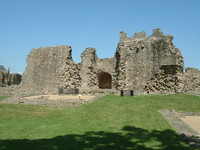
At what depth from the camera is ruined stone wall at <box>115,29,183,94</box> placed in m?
23.0

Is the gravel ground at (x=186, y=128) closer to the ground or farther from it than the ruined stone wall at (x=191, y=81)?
closer to the ground

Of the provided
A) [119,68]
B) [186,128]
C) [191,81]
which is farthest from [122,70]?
[186,128]

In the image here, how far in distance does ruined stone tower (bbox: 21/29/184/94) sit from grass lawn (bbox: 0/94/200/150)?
984 cm

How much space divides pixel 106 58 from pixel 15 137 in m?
21.1

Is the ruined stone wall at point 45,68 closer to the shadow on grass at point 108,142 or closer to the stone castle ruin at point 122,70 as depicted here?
the stone castle ruin at point 122,70

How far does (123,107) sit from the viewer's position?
42.4 feet

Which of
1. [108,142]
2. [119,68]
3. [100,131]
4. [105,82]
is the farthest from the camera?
[105,82]

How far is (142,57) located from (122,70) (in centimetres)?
265

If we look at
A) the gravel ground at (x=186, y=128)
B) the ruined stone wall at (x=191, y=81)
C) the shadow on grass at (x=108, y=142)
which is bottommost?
the shadow on grass at (x=108, y=142)

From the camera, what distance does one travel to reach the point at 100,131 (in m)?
8.50

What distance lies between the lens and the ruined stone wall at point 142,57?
22984 mm

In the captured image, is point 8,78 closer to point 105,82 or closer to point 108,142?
point 105,82

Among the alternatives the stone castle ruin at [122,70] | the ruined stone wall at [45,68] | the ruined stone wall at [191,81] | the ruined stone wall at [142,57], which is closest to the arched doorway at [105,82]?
the stone castle ruin at [122,70]

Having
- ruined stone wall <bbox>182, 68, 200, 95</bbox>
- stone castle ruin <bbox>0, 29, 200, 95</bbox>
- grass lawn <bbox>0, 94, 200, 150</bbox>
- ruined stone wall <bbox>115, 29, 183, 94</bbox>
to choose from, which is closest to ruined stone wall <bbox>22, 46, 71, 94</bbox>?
stone castle ruin <bbox>0, 29, 200, 95</bbox>
